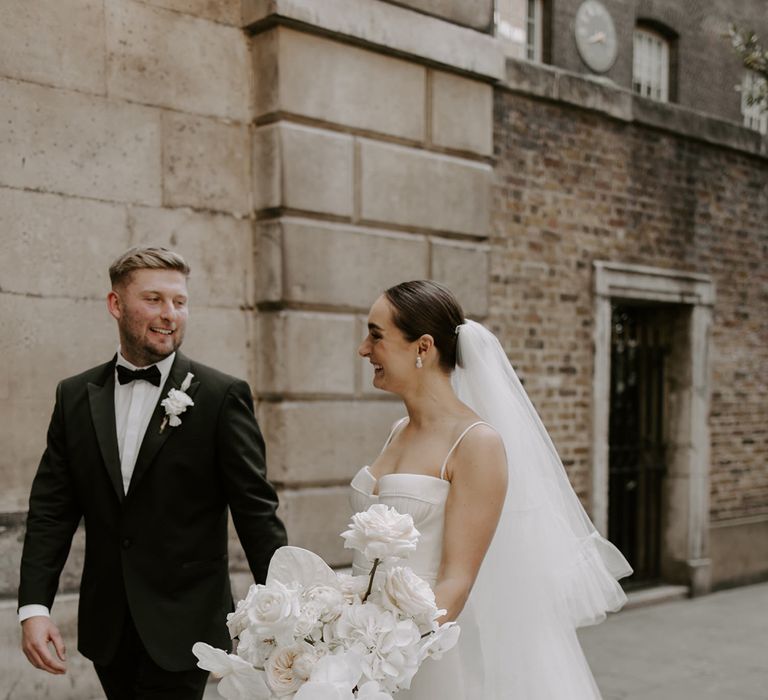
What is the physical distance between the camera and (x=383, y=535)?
6.14 feet

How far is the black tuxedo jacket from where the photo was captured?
2943mm

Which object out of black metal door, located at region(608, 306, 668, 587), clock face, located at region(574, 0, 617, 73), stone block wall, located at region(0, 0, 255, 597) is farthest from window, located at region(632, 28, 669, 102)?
stone block wall, located at region(0, 0, 255, 597)

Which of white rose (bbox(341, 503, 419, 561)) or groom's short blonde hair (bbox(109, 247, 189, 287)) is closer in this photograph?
white rose (bbox(341, 503, 419, 561))

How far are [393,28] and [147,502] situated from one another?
12.4 ft

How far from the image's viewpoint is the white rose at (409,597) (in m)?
1.88

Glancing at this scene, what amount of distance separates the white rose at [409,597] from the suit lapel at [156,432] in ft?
4.11

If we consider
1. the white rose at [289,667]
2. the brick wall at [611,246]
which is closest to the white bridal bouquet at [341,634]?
the white rose at [289,667]

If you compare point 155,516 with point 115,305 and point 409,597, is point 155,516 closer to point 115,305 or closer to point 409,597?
point 115,305

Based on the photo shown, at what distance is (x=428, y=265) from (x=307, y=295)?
3.31 feet

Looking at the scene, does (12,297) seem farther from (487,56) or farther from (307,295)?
(487,56)

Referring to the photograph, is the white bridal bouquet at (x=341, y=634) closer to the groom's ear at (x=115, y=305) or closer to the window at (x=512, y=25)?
the groom's ear at (x=115, y=305)

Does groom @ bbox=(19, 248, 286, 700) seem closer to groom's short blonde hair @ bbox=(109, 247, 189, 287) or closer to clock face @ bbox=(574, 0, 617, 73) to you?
groom's short blonde hair @ bbox=(109, 247, 189, 287)

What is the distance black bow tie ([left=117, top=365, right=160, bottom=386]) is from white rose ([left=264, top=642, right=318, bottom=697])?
4.55 ft

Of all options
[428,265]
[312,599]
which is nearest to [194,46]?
[428,265]
